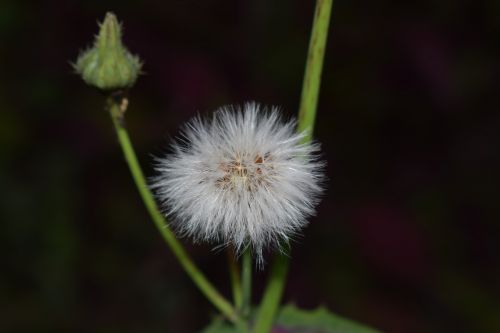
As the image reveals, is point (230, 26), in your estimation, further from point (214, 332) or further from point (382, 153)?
point (214, 332)

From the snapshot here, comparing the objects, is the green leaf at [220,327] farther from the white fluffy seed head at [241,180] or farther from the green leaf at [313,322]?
the white fluffy seed head at [241,180]

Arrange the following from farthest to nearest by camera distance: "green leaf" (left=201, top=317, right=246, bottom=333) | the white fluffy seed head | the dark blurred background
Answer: the dark blurred background, "green leaf" (left=201, top=317, right=246, bottom=333), the white fluffy seed head

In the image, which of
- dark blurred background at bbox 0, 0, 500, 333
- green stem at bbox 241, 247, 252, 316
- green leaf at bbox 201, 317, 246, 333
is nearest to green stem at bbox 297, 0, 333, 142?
green stem at bbox 241, 247, 252, 316

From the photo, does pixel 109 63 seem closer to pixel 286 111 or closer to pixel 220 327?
pixel 220 327

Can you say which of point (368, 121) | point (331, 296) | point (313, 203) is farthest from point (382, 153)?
point (313, 203)

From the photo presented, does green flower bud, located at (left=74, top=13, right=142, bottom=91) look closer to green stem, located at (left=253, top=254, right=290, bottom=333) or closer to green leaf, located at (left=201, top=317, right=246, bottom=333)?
green stem, located at (left=253, top=254, right=290, bottom=333)

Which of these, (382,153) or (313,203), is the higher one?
(382,153)

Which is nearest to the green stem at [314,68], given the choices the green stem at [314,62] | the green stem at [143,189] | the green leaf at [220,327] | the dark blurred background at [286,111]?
the green stem at [314,62]
